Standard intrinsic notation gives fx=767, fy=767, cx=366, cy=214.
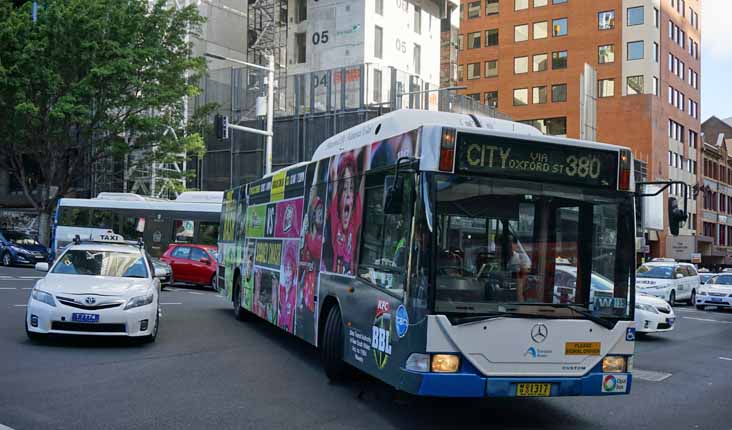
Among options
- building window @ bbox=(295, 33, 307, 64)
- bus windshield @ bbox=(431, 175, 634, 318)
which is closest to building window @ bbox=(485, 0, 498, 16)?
building window @ bbox=(295, 33, 307, 64)

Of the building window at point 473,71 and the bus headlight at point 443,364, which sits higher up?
the building window at point 473,71

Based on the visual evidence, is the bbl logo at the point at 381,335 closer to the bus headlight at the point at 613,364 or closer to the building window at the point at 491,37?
the bus headlight at the point at 613,364

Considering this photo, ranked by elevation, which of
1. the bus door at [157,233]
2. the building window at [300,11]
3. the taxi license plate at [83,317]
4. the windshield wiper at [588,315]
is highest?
the building window at [300,11]

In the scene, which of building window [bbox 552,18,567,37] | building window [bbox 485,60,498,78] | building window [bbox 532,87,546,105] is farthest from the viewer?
building window [bbox 485,60,498,78]

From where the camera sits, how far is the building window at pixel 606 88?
2608 inches

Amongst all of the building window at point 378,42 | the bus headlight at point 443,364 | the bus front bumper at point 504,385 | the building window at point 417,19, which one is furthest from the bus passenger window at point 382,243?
the building window at point 417,19

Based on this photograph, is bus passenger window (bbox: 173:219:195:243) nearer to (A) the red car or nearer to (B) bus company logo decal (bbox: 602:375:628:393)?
(A) the red car

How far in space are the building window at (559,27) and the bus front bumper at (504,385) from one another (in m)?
64.8

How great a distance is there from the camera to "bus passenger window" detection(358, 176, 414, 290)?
722 cm

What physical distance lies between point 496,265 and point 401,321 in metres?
1.02

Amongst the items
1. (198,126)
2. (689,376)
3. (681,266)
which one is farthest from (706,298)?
(198,126)

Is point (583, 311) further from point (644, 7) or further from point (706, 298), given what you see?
point (644, 7)

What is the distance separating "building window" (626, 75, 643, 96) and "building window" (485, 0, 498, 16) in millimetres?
14257

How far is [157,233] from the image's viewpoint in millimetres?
30766
